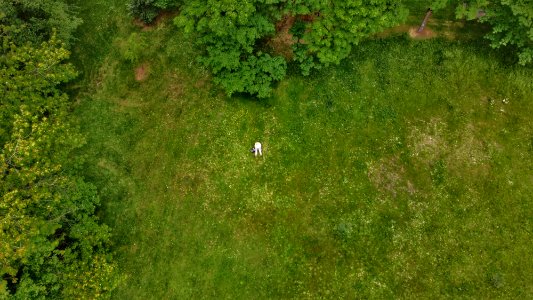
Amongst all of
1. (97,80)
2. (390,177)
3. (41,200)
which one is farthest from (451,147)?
(97,80)

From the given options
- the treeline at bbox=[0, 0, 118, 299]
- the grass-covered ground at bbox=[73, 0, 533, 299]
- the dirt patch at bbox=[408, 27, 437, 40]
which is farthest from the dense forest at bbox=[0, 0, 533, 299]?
the dirt patch at bbox=[408, 27, 437, 40]

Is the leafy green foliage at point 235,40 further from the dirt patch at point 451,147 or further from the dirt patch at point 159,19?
the dirt patch at point 451,147

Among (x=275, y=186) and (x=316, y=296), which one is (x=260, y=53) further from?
(x=316, y=296)

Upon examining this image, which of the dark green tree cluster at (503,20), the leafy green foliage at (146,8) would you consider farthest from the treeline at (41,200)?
the dark green tree cluster at (503,20)

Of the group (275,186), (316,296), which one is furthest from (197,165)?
(316,296)

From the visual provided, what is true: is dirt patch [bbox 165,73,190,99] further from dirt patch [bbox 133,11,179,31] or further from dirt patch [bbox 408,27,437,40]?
dirt patch [bbox 408,27,437,40]

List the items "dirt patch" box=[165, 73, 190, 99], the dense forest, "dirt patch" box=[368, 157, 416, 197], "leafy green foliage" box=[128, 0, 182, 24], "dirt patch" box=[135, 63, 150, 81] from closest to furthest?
the dense forest, "dirt patch" box=[368, 157, 416, 197], "dirt patch" box=[165, 73, 190, 99], "leafy green foliage" box=[128, 0, 182, 24], "dirt patch" box=[135, 63, 150, 81]
